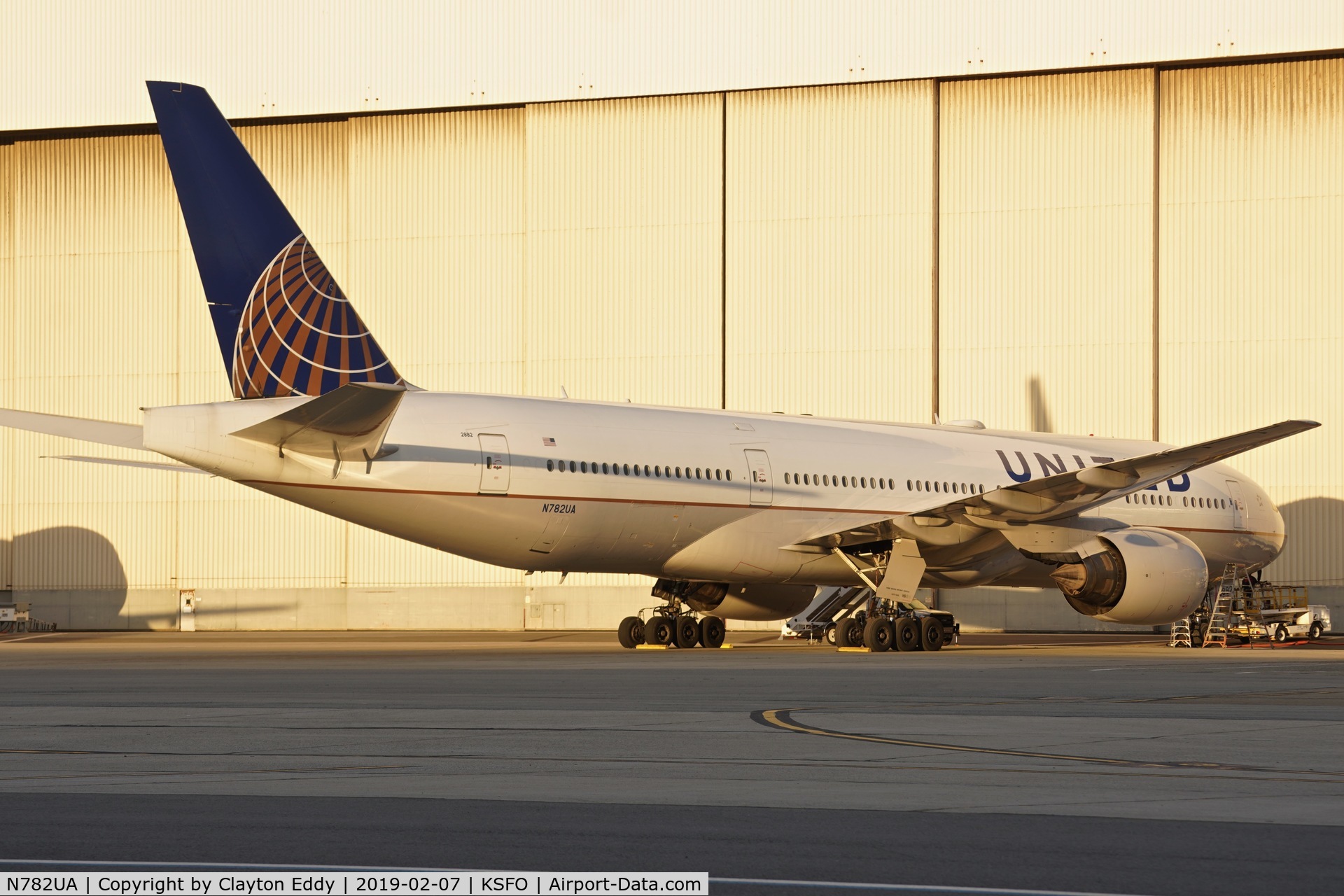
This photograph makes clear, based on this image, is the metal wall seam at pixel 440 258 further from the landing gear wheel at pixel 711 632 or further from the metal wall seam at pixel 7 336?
the landing gear wheel at pixel 711 632

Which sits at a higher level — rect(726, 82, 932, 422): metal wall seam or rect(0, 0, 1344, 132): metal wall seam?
rect(0, 0, 1344, 132): metal wall seam

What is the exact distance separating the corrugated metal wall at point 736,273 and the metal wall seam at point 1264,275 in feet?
0.22

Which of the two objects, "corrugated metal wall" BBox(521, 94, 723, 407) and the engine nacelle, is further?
"corrugated metal wall" BBox(521, 94, 723, 407)

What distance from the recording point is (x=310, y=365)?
22.5 meters

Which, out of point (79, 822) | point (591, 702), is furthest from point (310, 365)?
point (79, 822)

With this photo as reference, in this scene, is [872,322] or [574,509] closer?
→ [574,509]

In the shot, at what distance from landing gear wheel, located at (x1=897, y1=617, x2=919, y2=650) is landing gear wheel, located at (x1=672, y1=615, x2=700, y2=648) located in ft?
12.8

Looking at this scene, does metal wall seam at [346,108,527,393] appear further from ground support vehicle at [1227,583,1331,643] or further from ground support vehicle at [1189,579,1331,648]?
ground support vehicle at [1227,583,1331,643]

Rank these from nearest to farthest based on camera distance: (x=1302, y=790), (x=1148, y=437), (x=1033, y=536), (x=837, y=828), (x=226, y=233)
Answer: (x=837, y=828) < (x=1302, y=790) < (x=226, y=233) < (x=1033, y=536) < (x=1148, y=437)

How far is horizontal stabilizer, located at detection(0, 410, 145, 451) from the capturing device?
1983 centimetres

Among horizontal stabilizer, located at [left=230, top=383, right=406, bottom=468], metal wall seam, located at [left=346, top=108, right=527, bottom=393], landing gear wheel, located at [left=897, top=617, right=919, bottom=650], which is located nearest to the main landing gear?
landing gear wheel, located at [left=897, top=617, right=919, bottom=650]

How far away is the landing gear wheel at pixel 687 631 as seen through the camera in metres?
27.5

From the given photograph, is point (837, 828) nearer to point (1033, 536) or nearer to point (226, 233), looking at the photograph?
point (226, 233)

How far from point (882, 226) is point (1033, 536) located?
15290mm
